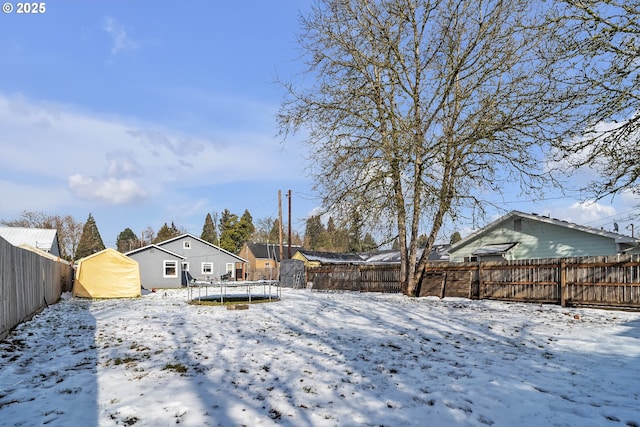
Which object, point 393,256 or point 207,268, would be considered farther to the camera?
point 393,256

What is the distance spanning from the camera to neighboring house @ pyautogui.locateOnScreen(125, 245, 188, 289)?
2848 cm

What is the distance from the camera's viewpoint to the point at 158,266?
29156 mm

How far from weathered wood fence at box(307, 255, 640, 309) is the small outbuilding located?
12.0 meters

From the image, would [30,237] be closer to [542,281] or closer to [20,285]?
[20,285]

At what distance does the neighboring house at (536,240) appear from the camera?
1617 centimetres

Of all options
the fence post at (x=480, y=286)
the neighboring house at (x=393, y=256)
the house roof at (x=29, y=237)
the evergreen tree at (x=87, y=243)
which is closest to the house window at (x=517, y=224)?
the fence post at (x=480, y=286)

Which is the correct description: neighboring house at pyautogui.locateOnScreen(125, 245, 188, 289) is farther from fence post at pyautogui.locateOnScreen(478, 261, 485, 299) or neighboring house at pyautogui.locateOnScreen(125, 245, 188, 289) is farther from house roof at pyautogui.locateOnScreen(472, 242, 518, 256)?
fence post at pyautogui.locateOnScreen(478, 261, 485, 299)

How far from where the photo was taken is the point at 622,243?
1593cm

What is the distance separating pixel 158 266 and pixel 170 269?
1.01 m

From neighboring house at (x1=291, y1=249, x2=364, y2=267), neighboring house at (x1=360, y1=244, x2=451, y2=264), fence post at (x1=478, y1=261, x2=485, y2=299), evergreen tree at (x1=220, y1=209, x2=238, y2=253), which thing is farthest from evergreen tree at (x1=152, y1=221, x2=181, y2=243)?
fence post at (x1=478, y1=261, x2=485, y2=299)

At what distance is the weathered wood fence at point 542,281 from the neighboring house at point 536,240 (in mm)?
5387

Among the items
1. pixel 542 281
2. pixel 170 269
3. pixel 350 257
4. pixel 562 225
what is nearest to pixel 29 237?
pixel 170 269

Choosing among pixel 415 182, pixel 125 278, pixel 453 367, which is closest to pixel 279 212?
pixel 125 278

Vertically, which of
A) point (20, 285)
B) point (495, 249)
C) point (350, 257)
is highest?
point (20, 285)
